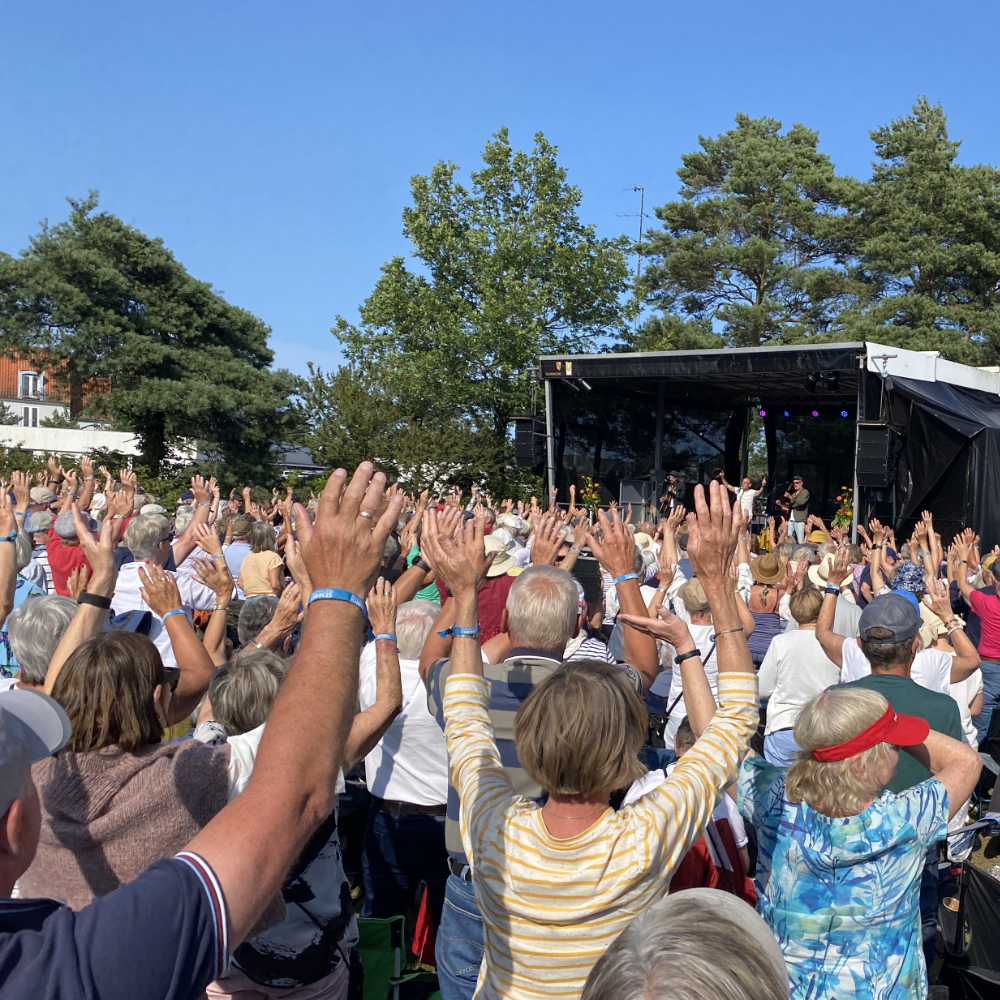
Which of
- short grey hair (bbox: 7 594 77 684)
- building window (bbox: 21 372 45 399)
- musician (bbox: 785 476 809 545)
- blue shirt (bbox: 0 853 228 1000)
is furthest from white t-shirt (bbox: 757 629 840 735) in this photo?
building window (bbox: 21 372 45 399)

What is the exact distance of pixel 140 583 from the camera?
4.86 m

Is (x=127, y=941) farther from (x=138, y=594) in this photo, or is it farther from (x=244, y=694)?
(x=138, y=594)

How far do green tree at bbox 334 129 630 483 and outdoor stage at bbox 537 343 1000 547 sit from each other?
10072mm

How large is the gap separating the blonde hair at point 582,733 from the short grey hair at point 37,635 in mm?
1925

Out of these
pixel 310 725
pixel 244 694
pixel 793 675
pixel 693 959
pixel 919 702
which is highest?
pixel 310 725

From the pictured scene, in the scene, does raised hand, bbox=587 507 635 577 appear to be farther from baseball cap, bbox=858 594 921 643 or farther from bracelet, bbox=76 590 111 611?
bracelet, bbox=76 590 111 611

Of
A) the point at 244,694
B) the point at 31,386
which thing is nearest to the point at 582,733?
the point at 244,694

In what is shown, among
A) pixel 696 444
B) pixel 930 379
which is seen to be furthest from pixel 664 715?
pixel 696 444

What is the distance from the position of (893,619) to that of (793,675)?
1.24m

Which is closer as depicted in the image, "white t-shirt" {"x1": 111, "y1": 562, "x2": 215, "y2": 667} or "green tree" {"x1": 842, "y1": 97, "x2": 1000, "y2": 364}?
"white t-shirt" {"x1": 111, "y1": 562, "x2": 215, "y2": 667}

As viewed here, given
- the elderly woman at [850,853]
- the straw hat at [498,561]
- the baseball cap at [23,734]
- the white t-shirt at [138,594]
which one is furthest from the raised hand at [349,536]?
the white t-shirt at [138,594]

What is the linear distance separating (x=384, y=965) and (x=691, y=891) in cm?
220

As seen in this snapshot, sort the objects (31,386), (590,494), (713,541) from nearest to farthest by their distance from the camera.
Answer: (713,541) < (590,494) < (31,386)

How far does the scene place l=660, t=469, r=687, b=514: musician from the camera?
17.1 m
